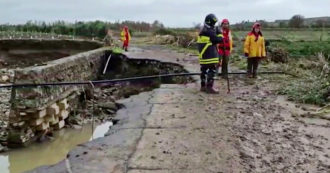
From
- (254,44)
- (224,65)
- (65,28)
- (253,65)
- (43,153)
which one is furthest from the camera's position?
(65,28)

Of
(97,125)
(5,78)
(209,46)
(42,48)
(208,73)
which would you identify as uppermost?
(209,46)

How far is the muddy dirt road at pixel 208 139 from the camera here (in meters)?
5.32

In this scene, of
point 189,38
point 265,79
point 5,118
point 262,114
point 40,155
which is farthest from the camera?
point 189,38

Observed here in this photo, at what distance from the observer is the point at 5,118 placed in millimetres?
11094

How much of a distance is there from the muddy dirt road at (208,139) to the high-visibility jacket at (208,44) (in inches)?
31.8

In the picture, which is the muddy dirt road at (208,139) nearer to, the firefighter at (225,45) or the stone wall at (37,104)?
the stone wall at (37,104)

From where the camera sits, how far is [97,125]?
1148cm

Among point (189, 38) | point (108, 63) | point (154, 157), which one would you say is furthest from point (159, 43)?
point (154, 157)

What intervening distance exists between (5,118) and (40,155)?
8.34 feet

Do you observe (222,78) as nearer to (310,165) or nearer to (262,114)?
(262,114)

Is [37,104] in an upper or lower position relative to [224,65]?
lower

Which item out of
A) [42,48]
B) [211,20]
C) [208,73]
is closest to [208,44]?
[211,20]

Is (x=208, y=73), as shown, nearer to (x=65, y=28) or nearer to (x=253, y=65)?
(x=253, y=65)

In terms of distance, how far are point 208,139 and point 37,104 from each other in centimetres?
469
